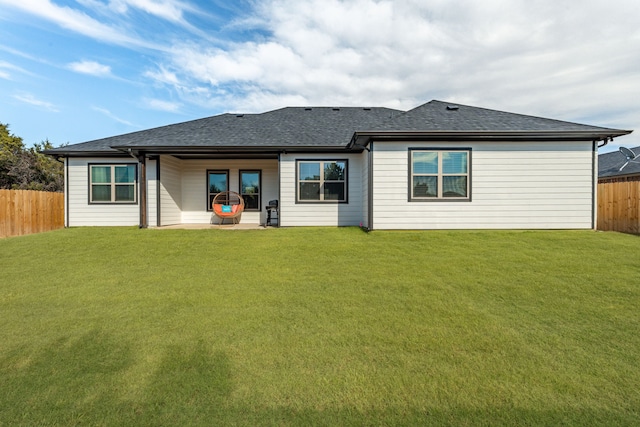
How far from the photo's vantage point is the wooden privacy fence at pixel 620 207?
367 inches

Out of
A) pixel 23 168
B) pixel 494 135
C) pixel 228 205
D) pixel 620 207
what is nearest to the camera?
pixel 494 135

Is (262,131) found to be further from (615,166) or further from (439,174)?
(615,166)

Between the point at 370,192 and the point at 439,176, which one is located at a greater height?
the point at 439,176

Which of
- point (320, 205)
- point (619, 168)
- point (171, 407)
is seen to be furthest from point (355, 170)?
point (619, 168)

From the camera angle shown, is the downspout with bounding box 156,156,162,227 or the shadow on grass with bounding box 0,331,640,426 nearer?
the shadow on grass with bounding box 0,331,640,426

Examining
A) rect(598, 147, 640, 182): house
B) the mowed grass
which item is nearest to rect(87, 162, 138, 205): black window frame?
the mowed grass

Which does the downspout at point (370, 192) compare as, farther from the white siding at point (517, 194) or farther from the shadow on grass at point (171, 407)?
the shadow on grass at point (171, 407)

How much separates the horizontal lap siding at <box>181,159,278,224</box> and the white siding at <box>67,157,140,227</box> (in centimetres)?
176

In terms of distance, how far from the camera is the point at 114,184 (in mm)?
11281

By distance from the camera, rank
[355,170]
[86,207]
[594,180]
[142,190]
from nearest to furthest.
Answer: [594,180] < [142,190] < [355,170] < [86,207]

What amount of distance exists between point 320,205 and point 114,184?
7.38m

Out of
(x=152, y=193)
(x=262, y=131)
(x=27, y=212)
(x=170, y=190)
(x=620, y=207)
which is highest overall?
→ (x=262, y=131)

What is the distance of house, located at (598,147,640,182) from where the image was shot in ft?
51.4

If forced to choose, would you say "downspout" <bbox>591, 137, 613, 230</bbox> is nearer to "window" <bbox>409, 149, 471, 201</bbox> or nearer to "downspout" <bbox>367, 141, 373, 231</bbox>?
"window" <bbox>409, 149, 471, 201</bbox>
